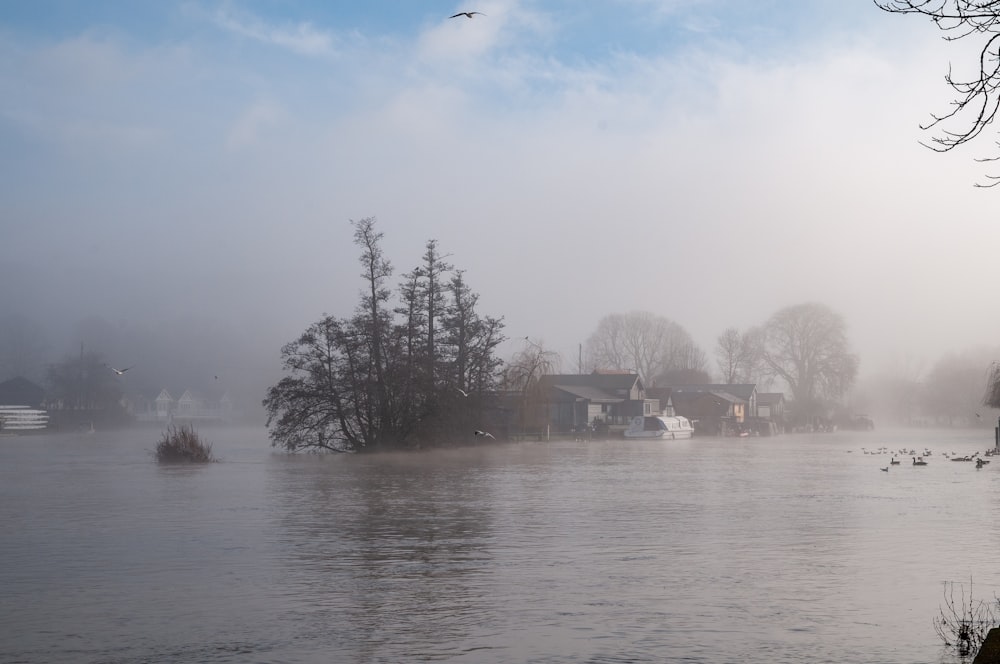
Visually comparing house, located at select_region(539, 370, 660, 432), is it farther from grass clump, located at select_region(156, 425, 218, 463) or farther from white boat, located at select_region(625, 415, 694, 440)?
grass clump, located at select_region(156, 425, 218, 463)

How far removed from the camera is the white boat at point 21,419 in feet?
417

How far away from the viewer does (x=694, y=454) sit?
66375 millimetres

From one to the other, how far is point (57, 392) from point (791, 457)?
396 ft

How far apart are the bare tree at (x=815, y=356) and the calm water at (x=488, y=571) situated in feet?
302

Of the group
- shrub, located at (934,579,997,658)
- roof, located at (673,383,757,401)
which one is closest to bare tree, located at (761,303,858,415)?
roof, located at (673,383,757,401)

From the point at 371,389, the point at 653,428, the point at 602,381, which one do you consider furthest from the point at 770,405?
the point at 371,389

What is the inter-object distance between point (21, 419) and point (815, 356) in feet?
322

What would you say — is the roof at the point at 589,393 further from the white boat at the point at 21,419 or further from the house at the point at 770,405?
the white boat at the point at 21,419

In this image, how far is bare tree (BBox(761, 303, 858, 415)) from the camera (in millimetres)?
127125

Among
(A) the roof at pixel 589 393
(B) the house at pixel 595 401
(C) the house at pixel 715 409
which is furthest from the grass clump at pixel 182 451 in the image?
(C) the house at pixel 715 409

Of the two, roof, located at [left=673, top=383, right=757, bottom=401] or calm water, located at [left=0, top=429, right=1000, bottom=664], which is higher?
roof, located at [left=673, top=383, right=757, bottom=401]

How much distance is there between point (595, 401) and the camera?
103312 millimetres

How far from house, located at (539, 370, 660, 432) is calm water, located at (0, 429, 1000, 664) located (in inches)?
2332

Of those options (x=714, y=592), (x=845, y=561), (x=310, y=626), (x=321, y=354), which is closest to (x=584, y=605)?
(x=714, y=592)
